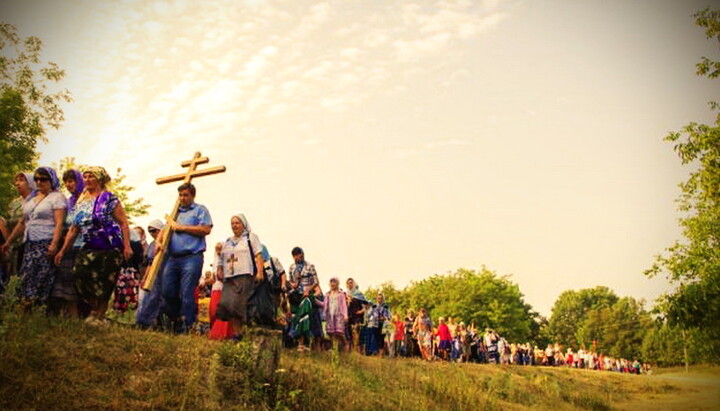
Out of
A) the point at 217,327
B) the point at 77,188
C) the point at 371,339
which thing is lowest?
the point at 371,339

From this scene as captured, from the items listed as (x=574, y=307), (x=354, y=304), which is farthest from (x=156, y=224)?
(x=574, y=307)

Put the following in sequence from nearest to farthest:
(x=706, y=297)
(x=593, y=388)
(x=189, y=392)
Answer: (x=189, y=392) < (x=706, y=297) < (x=593, y=388)

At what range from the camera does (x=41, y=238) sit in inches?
264

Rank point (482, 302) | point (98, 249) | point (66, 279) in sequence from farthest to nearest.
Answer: point (482, 302), point (66, 279), point (98, 249)

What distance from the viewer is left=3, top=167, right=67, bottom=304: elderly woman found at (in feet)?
21.6

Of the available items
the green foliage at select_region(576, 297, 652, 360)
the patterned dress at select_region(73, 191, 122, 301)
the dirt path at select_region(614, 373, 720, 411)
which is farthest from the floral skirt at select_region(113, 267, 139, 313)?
the green foliage at select_region(576, 297, 652, 360)

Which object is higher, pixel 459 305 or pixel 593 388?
pixel 459 305

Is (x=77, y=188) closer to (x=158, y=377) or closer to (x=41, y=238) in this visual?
(x=41, y=238)

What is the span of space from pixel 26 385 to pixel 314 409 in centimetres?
299

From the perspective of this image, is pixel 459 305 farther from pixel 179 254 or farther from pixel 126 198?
pixel 179 254

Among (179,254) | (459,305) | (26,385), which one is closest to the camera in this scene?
(26,385)

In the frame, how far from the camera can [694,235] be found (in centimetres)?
2414

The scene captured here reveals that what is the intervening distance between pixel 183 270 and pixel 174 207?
1025 millimetres

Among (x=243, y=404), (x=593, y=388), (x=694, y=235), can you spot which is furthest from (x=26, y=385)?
(x=694, y=235)
